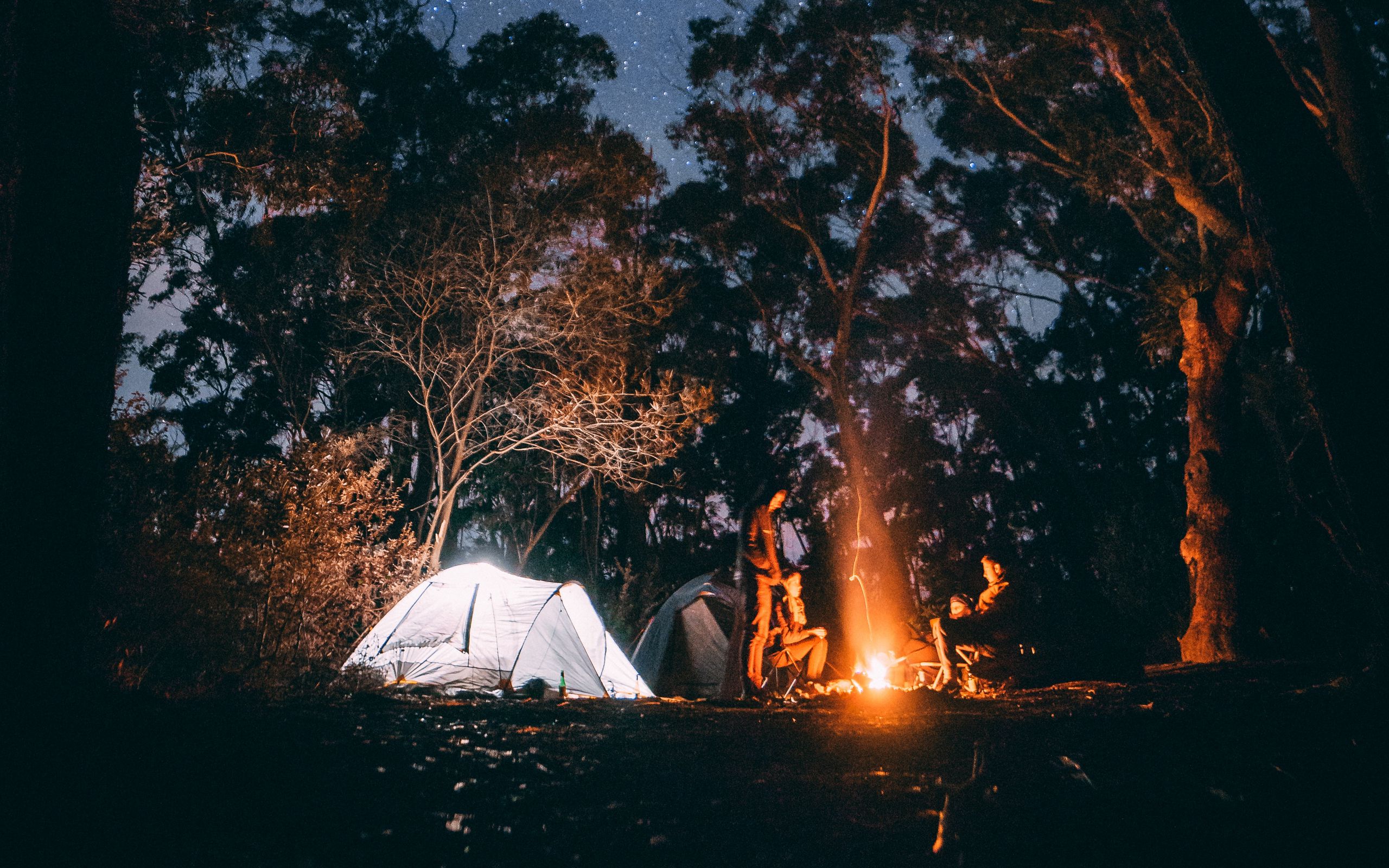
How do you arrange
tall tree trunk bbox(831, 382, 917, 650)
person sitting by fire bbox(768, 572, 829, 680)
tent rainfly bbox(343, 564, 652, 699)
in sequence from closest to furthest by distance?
person sitting by fire bbox(768, 572, 829, 680), tent rainfly bbox(343, 564, 652, 699), tall tree trunk bbox(831, 382, 917, 650)

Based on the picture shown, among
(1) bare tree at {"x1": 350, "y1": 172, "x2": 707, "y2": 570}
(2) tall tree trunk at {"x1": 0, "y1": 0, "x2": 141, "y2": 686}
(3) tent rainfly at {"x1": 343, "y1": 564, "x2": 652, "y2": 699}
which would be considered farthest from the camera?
(1) bare tree at {"x1": 350, "y1": 172, "x2": 707, "y2": 570}

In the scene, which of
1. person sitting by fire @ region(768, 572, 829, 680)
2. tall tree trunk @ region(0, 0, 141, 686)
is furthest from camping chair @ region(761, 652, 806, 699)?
tall tree trunk @ region(0, 0, 141, 686)

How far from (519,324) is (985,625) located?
8.30 meters

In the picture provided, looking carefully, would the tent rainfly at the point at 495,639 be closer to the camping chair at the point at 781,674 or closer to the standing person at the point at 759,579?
the camping chair at the point at 781,674

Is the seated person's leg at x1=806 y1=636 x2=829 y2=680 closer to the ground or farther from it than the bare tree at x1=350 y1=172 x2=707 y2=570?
closer to the ground

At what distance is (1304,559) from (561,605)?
9641 millimetres

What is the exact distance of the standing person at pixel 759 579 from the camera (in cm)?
639

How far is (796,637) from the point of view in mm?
7012

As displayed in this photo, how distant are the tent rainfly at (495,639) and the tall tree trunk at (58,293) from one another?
17.3 feet

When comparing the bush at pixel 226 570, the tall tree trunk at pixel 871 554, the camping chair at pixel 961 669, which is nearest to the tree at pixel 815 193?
the tall tree trunk at pixel 871 554

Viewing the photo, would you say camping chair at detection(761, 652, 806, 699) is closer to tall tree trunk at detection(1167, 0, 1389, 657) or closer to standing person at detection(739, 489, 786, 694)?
standing person at detection(739, 489, 786, 694)

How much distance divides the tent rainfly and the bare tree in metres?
2.07

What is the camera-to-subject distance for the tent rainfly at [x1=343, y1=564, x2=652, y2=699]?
7.63m

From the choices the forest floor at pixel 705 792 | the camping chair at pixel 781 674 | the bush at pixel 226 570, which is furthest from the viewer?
the camping chair at pixel 781 674
